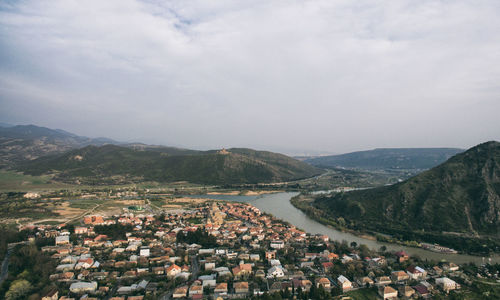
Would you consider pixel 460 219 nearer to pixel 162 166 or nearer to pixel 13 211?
pixel 13 211

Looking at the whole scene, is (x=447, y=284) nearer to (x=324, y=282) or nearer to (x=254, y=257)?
(x=324, y=282)

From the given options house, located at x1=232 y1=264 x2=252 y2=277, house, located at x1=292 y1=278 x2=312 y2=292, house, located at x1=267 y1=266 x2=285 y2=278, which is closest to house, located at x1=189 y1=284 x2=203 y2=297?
house, located at x1=232 y1=264 x2=252 y2=277

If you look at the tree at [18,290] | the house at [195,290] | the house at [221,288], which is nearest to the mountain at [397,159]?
the house at [221,288]

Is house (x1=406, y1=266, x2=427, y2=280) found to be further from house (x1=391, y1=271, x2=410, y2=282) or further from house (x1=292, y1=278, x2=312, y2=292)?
house (x1=292, y1=278, x2=312, y2=292)

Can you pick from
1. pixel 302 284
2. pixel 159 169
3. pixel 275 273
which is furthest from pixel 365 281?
pixel 159 169

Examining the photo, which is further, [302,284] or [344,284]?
[344,284]

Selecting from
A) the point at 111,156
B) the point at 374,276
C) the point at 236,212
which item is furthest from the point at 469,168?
the point at 111,156

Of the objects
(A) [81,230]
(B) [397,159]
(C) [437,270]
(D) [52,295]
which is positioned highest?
(B) [397,159]
